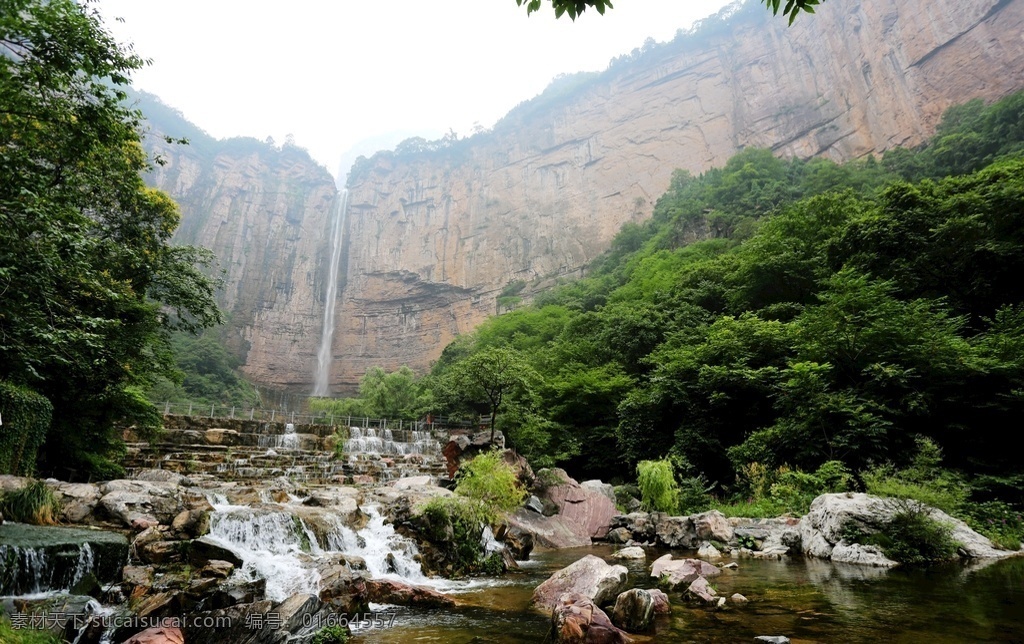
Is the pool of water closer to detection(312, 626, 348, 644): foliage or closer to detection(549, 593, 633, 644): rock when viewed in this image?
detection(312, 626, 348, 644): foliage

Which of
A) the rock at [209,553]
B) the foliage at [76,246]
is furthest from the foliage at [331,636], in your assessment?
the foliage at [76,246]

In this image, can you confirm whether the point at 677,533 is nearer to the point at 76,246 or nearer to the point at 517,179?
the point at 76,246

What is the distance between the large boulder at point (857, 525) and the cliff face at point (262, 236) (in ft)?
204

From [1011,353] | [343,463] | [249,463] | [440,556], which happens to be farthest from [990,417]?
[249,463]

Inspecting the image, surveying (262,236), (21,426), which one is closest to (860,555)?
(21,426)

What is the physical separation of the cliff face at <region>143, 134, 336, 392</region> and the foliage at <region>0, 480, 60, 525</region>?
190 feet

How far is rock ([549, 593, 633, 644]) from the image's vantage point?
507 cm

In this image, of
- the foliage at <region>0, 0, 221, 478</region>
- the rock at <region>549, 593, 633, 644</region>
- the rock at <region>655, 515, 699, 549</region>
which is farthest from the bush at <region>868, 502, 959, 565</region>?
the foliage at <region>0, 0, 221, 478</region>

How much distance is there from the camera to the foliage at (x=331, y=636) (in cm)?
509

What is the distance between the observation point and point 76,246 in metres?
6.64

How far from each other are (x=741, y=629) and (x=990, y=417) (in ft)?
40.3

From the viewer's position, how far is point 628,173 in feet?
204

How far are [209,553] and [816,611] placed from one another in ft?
27.8

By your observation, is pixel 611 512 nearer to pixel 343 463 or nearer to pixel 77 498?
pixel 343 463
